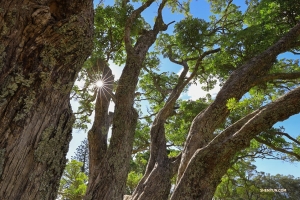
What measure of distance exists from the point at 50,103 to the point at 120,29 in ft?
17.0

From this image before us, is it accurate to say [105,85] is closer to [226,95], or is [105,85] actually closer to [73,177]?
[226,95]

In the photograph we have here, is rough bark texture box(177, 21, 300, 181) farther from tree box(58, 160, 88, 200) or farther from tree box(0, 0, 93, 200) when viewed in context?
tree box(58, 160, 88, 200)

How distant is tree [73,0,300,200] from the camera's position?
2844 millimetres

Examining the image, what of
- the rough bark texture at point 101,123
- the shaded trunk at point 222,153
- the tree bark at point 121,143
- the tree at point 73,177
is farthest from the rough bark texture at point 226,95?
the tree at point 73,177

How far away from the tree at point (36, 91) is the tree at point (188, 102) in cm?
175

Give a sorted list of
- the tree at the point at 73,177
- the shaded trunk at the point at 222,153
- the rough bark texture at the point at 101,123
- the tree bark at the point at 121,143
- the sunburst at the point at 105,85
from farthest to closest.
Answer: the tree at the point at 73,177, the sunburst at the point at 105,85, the rough bark texture at the point at 101,123, the tree bark at the point at 121,143, the shaded trunk at the point at 222,153

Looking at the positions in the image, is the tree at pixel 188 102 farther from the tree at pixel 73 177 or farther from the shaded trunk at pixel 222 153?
the tree at pixel 73 177

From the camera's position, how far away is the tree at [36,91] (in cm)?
141

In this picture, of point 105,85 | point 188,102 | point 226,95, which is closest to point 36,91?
point 226,95

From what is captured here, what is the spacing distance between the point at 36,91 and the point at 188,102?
22.0 feet

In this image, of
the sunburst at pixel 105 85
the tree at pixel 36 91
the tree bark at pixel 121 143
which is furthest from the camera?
the sunburst at pixel 105 85

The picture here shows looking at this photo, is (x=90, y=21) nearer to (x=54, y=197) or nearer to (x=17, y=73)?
(x=17, y=73)

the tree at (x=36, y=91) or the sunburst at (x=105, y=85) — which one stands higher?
the sunburst at (x=105, y=85)

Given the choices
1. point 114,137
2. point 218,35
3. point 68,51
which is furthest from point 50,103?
point 218,35
